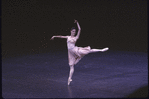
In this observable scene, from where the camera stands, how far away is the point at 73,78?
16.4 feet

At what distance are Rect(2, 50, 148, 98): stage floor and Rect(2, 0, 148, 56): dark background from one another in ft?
10.0

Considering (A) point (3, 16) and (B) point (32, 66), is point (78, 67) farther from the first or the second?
(A) point (3, 16)

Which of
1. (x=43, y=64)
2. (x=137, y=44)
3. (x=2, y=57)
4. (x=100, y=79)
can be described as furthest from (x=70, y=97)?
(x=137, y=44)

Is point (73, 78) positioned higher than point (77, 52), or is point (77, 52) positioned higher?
point (77, 52)

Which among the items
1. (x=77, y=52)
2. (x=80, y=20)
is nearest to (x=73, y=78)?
(x=77, y=52)

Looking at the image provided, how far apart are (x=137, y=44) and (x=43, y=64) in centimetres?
553

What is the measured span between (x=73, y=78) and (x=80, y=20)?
6.17m

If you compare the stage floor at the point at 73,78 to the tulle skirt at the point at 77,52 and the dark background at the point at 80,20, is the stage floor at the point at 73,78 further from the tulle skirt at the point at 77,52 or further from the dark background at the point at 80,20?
the dark background at the point at 80,20

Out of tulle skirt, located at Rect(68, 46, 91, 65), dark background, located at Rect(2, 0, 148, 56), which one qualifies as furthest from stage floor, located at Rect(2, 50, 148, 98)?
dark background, located at Rect(2, 0, 148, 56)

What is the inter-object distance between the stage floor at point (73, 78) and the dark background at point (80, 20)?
10.0 feet

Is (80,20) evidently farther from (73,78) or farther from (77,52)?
(77,52)

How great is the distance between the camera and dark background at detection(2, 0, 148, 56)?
32.4 feet

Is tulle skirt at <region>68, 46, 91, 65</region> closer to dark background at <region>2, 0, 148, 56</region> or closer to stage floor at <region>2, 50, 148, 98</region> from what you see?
stage floor at <region>2, 50, 148, 98</region>

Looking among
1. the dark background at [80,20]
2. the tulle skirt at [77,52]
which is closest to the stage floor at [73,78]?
the tulle skirt at [77,52]
